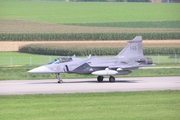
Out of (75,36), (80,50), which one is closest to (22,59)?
(80,50)

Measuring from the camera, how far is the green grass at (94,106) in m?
18.3

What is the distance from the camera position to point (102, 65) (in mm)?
34781

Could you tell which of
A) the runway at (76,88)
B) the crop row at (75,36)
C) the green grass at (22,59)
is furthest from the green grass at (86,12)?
the runway at (76,88)

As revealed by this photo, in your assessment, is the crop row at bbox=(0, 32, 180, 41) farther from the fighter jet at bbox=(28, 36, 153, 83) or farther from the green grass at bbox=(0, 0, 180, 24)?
the fighter jet at bbox=(28, 36, 153, 83)

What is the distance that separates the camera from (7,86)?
3058cm

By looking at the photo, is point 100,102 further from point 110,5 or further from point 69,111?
point 110,5

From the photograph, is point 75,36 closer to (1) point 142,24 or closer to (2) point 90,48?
(2) point 90,48

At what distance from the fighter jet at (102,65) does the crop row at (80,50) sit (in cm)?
2297

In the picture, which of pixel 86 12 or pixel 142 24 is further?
pixel 86 12

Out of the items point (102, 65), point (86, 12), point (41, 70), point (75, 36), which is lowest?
point (41, 70)

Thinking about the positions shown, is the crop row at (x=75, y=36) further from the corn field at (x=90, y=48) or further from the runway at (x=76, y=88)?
the runway at (x=76, y=88)

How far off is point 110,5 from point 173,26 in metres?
31.9

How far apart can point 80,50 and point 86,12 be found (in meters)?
37.3

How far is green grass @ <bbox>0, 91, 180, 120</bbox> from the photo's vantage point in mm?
18344
